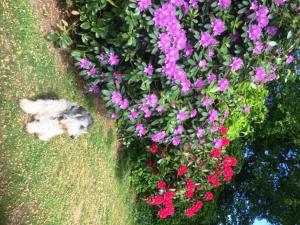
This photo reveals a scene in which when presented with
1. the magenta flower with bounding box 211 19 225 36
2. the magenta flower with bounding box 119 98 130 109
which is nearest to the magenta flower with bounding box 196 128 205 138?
the magenta flower with bounding box 119 98 130 109

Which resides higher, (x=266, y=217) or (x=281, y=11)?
(x=266, y=217)

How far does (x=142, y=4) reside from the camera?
4371 millimetres

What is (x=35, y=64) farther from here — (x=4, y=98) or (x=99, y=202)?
(x=99, y=202)

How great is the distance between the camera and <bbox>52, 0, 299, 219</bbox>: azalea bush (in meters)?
4.53

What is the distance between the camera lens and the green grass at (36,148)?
423cm

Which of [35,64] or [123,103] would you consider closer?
[35,64]

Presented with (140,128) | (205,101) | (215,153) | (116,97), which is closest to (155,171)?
(215,153)

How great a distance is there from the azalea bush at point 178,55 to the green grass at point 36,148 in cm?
46

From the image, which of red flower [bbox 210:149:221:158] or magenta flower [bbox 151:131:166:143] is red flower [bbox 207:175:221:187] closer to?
red flower [bbox 210:149:221:158]

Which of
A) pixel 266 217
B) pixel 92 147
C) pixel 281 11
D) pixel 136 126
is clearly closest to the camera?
pixel 281 11

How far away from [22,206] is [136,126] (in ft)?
5.69

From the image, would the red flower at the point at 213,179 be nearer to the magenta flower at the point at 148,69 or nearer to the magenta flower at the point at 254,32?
the magenta flower at the point at 148,69

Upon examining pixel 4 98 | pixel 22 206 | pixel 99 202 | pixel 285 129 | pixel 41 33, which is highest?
pixel 285 129

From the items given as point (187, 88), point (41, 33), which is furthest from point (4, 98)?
point (187, 88)
